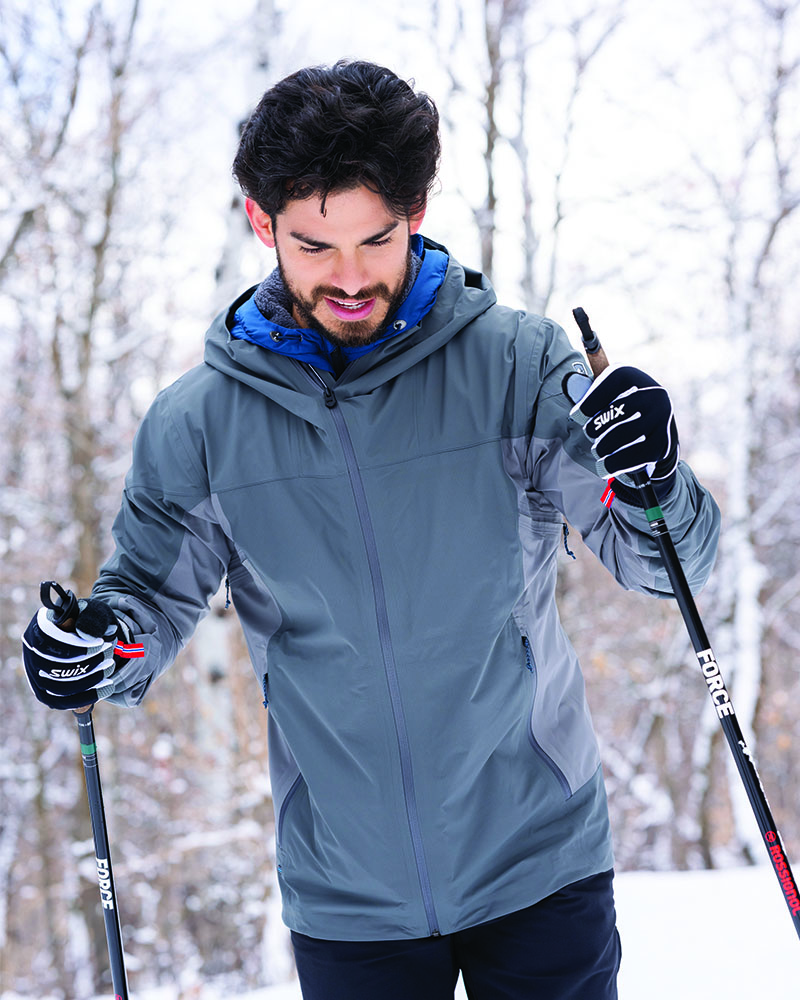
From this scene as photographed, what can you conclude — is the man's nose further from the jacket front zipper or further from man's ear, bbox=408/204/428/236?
the jacket front zipper

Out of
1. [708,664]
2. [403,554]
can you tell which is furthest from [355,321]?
[708,664]

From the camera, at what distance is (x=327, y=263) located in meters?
1.53

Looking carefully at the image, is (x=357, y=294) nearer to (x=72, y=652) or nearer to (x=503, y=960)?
(x=72, y=652)

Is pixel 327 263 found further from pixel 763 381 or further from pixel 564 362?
pixel 763 381

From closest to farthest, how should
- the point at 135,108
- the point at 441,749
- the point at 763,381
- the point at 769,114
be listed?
the point at 441,749
the point at 135,108
the point at 769,114
the point at 763,381

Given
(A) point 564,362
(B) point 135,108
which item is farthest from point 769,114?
(A) point 564,362

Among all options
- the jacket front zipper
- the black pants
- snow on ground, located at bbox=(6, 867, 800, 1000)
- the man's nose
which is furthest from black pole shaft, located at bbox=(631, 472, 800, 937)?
snow on ground, located at bbox=(6, 867, 800, 1000)

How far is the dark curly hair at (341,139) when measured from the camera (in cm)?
147

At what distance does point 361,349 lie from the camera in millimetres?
1577

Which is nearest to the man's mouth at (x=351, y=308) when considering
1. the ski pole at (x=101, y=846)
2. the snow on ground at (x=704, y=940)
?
the ski pole at (x=101, y=846)

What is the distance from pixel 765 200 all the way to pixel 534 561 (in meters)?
8.56

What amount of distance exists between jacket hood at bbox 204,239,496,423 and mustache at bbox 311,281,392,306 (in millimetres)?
46

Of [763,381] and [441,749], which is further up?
[763,381]

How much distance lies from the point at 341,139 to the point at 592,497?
72 centimetres
